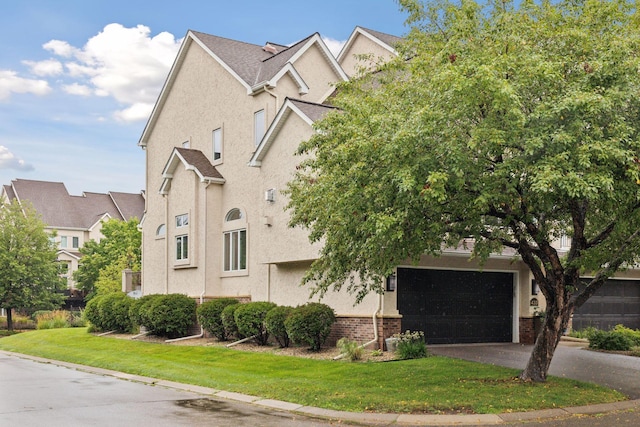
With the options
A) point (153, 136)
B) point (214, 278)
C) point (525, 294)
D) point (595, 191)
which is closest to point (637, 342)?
point (525, 294)

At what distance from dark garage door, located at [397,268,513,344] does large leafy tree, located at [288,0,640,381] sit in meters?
6.44

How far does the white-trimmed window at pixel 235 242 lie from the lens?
26391 mm

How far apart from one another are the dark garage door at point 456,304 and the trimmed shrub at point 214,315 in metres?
7.24

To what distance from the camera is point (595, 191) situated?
34.2ft

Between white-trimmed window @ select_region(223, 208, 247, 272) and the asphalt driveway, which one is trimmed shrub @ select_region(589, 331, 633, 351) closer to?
the asphalt driveway

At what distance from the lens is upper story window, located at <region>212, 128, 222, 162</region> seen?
2811cm

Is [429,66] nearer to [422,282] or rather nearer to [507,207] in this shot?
[507,207]

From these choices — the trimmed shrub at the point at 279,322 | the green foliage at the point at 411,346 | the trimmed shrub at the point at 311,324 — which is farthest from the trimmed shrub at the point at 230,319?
the green foliage at the point at 411,346

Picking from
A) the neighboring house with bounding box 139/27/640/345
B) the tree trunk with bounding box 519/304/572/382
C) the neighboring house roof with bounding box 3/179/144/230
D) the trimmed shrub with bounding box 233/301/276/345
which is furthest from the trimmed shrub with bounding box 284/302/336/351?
the neighboring house roof with bounding box 3/179/144/230

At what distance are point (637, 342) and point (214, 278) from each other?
1510 centimetres

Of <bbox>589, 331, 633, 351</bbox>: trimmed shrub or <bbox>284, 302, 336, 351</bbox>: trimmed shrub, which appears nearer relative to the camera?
<bbox>284, 302, 336, 351</bbox>: trimmed shrub

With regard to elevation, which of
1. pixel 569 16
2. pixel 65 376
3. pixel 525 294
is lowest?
pixel 65 376

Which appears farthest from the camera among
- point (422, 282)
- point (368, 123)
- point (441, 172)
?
point (422, 282)

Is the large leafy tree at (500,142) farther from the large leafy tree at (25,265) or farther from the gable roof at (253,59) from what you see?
the large leafy tree at (25,265)
